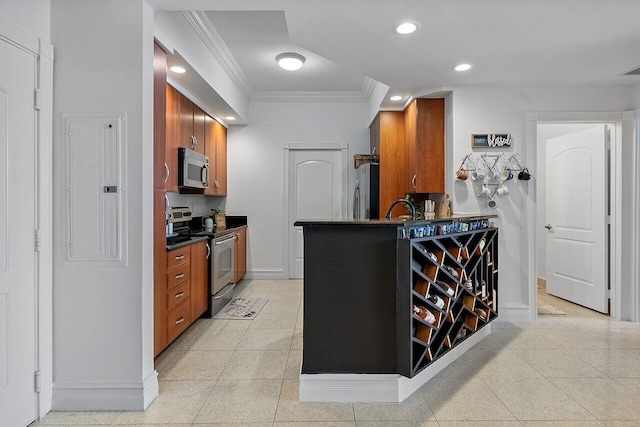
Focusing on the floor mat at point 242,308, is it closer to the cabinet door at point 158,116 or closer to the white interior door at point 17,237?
the cabinet door at point 158,116

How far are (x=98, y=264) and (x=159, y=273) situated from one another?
51 centimetres

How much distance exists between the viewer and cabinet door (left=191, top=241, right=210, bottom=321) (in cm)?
331

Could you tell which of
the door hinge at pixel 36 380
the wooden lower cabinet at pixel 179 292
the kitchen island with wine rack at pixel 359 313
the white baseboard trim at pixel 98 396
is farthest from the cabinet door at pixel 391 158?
the door hinge at pixel 36 380

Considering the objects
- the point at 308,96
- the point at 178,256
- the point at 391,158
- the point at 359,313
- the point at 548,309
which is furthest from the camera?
the point at 308,96

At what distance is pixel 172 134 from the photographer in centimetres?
339

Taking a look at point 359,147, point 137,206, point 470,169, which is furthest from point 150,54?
point 359,147

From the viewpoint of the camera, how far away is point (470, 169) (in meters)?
3.67

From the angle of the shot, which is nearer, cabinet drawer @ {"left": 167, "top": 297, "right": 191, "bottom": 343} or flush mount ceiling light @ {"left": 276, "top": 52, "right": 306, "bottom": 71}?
cabinet drawer @ {"left": 167, "top": 297, "right": 191, "bottom": 343}

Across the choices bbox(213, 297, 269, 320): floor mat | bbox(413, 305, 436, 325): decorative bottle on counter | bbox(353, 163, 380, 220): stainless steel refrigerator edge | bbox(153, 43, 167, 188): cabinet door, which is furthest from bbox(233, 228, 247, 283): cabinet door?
bbox(413, 305, 436, 325): decorative bottle on counter

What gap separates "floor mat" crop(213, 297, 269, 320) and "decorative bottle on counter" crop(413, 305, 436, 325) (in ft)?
6.65

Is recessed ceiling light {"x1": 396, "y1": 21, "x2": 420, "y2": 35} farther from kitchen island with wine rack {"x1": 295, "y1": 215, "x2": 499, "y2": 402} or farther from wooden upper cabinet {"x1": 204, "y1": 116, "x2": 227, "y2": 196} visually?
wooden upper cabinet {"x1": 204, "y1": 116, "x2": 227, "y2": 196}

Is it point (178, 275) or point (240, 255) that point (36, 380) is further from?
point (240, 255)

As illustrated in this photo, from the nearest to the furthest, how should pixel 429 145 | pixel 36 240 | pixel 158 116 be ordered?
pixel 36 240
pixel 158 116
pixel 429 145

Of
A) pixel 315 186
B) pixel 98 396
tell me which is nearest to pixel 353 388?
pixel 98 396
